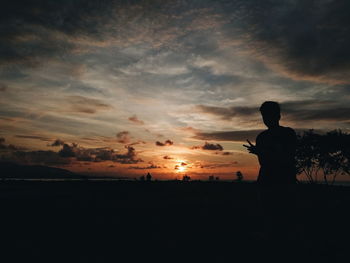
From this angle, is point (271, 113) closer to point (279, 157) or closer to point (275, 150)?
point (275, 150)

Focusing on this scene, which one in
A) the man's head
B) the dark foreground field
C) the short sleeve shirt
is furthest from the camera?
the dark foreground field

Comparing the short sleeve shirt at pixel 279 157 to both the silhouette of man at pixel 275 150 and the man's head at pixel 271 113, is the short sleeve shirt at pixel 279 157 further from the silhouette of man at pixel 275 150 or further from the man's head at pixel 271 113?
the man's head at pixel 271 113

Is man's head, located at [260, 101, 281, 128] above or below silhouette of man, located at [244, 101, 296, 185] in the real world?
above

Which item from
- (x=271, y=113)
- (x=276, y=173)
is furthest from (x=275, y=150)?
(x=271, y=113)

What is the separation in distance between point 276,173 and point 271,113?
3.67 feet

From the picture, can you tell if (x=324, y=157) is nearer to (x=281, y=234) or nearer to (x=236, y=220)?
(x=236, y=220)

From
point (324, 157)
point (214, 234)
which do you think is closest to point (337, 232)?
point (214, 234)

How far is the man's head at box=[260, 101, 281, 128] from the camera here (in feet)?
15.8

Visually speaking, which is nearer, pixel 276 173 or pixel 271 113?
pixel 276 173

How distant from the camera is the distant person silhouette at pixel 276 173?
4359 millimetres

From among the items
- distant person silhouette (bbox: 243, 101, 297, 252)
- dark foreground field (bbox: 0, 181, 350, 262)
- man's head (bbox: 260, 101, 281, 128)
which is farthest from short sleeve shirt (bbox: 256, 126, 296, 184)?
dark foreground field (bbox: 0, 181, 350, 262)

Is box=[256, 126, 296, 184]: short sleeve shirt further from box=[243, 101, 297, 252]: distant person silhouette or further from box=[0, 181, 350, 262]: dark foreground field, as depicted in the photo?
box=[0, 181, 350, 262]: dark foreground field

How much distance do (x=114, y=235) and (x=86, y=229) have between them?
146 centimetres

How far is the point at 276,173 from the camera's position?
4633 mm
